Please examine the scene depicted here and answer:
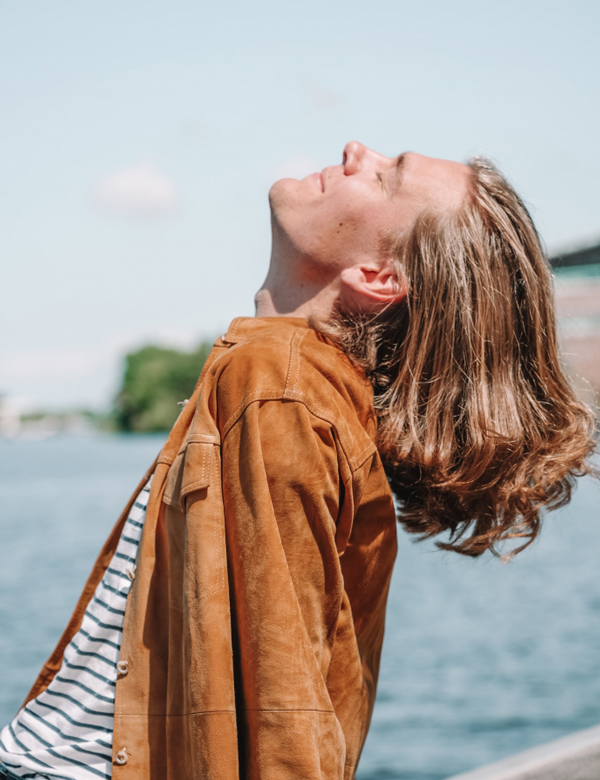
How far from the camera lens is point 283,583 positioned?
5.35 ft

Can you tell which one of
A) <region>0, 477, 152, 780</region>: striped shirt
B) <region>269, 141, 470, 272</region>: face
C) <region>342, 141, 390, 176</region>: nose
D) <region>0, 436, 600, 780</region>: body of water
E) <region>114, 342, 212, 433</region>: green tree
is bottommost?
<region>114, 342, 212, 433</region>: green tree

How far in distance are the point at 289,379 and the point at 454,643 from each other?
1280cm

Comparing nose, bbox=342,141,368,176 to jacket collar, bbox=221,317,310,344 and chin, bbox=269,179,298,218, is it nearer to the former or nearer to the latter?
chin, bbox=269,179,298,218

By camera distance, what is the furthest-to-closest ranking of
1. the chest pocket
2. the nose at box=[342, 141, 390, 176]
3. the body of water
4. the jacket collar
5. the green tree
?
the green tree, the body of water, the nose at box=[342, 141, 390, 176], the jacket collar, the chest pocket

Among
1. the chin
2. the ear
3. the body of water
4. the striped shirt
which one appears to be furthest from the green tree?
the striped shirt

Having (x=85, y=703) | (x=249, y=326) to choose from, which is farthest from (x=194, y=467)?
(x=85, y=703)

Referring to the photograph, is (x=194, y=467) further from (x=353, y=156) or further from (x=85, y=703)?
(x=353, y=156)

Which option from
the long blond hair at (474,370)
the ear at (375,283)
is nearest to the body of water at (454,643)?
the long blond hair at (474,370)

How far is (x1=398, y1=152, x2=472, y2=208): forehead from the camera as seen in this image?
2.22 meters

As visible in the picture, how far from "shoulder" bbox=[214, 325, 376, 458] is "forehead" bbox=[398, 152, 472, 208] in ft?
1.82

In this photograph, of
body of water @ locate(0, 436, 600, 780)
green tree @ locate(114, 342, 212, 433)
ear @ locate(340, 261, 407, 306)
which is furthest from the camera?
green tree @ locate(114, 342, 212, 433)

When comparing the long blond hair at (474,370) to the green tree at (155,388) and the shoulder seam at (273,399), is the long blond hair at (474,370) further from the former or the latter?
the green tree at (155,388)

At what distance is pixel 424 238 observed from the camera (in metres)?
2.17

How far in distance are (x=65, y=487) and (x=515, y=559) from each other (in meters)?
36.0
